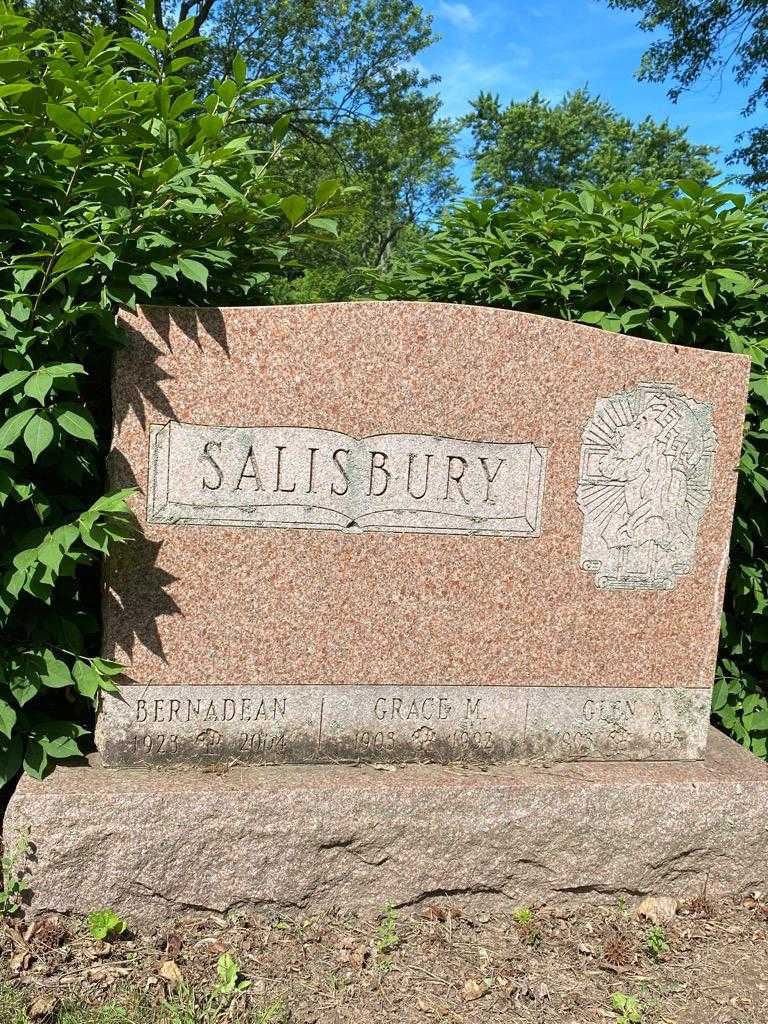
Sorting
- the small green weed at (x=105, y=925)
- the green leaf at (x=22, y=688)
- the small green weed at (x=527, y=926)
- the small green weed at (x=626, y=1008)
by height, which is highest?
the green leaf at (x=22, y=688)

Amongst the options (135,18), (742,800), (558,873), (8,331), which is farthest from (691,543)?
(135,18)

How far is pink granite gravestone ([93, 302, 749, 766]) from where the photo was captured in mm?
2664

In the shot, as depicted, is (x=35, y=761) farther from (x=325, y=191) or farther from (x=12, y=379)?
(x=325, y=191)

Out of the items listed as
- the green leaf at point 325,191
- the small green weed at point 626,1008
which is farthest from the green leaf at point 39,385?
the small green weed at point 626,1008

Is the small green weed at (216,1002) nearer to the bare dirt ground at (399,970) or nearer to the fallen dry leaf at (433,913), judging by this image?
the bare dirt ground at (399,970)

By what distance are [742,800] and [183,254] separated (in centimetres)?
279

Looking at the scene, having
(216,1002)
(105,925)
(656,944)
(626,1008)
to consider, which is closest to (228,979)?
(216,1002)

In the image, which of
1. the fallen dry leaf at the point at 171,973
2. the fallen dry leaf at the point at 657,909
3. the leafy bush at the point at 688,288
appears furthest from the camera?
the leafy bush at the point at 688,288

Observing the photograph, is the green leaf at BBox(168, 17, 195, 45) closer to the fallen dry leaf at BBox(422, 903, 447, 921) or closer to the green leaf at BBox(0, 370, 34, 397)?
the green leaf at BBox(0, 370, 34, 397)

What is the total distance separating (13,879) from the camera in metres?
2.42

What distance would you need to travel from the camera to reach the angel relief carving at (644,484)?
118 inches

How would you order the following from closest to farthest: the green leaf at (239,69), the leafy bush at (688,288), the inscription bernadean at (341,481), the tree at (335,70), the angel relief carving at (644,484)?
the green leaf at (239,69) → the inscription bernadean at (341,481) → the angel relief carving at (644,484) → the leafy bush at (688,288) → the tree at (335,70)

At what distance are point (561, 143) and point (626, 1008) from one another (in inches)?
1391

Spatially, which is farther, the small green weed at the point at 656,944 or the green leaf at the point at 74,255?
the small green weed at the point at 656,944
